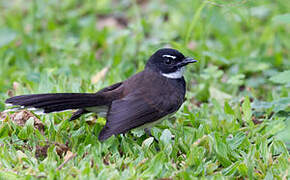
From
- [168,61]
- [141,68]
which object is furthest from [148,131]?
[141,68]

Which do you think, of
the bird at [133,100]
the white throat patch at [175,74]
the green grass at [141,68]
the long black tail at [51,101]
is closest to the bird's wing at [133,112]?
the bird at [133,100]

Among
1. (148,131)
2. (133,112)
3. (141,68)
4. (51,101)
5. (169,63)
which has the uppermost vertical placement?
(51,101)

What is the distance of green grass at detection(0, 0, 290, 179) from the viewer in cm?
458

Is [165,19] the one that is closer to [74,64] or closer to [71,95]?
[74,64]

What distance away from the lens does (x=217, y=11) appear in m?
8.05

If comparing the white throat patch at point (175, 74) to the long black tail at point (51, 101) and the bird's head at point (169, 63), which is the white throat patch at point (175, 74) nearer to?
the bird's head at point (169, 63)

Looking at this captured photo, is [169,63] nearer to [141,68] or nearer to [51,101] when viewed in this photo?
[141,68]

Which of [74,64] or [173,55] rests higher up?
[173,55]

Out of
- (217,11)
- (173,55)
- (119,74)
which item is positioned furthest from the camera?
(217,11)

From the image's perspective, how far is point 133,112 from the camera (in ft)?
16.2

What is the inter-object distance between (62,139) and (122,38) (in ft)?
11.8

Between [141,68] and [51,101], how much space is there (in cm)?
263

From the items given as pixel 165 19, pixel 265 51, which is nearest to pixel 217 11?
pixel 265 51

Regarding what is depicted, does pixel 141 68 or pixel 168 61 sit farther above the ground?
pixel 168 61
